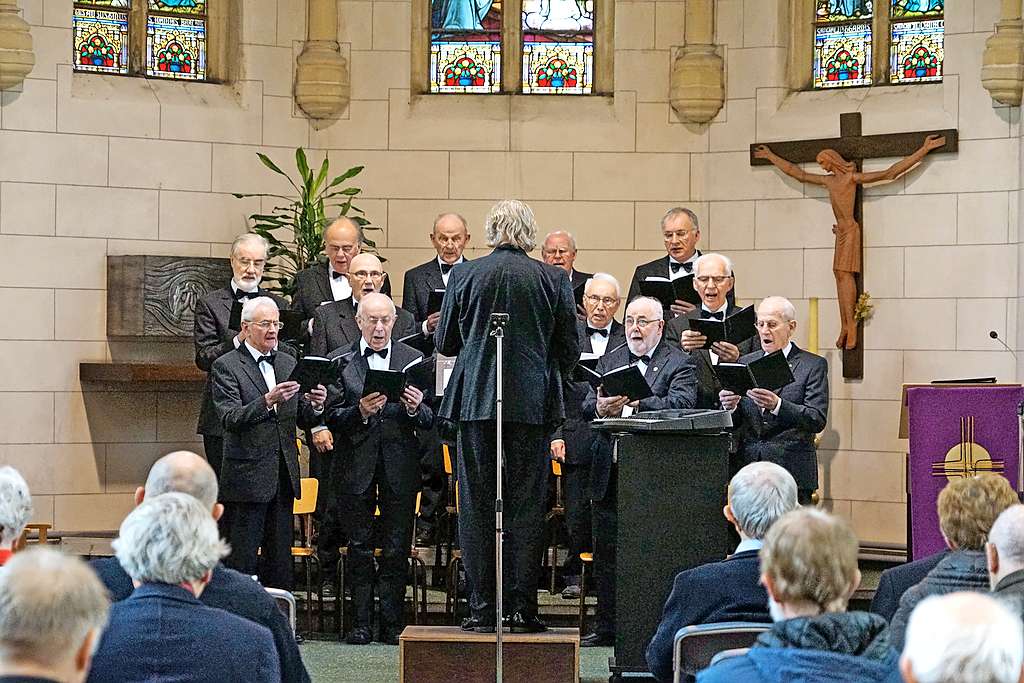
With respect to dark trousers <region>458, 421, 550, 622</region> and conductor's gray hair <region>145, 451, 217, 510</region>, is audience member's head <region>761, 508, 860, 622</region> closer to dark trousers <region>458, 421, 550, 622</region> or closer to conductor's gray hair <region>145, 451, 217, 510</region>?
conductor's gray hair <region>145, 451, 217, 510</region>

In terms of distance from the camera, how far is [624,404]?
6.39 meters

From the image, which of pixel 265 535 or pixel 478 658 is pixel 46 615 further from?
pixel 265 535

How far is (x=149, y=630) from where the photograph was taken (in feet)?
9.59

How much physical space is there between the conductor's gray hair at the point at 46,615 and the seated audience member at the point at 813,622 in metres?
1.11

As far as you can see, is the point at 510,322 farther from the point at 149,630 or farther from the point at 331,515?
the point at 149,630

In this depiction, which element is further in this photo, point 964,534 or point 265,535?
point 265,535

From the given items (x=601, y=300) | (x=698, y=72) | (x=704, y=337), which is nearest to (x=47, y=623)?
(x=704, y=337)

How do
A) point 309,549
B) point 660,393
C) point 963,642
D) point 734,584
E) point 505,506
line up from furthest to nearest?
point 309,549 → point 660,393 → point 505,506 → point 734,584 → point 963,642

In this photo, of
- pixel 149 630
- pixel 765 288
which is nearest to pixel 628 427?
pixel 149 630

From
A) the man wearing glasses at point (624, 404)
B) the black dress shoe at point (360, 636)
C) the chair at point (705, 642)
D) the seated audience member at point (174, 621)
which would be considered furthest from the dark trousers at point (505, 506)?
the seated audience member at point (174, 621)

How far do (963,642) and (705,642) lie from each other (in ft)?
5.36

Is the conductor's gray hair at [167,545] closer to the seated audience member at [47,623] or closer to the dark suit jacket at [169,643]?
the dark suit jacket at [169,643]

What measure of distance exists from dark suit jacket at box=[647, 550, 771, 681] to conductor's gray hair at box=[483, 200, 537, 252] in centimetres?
176

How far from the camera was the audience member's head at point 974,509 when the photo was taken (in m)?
3.85
